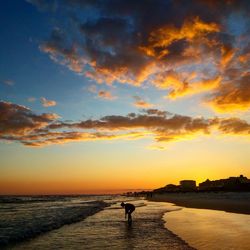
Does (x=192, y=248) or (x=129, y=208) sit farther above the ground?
(x=129, y=208)

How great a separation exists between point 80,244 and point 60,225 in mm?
10826

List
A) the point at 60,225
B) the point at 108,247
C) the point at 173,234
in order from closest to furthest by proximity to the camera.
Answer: the point at 108,247, the point at 173,234, the point at 60,225

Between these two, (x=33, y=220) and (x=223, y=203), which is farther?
(x=223, y=203)

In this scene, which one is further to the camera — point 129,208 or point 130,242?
point 129,208

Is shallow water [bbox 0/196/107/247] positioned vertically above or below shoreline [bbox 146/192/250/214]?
below

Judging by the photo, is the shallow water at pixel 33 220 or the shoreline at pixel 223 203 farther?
the shoreline at pixel 223 203

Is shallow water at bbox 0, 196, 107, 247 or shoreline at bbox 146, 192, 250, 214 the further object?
shoreline at bbox 146, 192, 250, 214

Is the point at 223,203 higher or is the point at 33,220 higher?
the point at 223,203

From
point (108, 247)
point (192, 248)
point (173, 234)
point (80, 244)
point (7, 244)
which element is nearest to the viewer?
point (192, 248)

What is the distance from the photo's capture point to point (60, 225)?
26.8 m

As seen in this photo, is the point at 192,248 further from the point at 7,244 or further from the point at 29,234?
the point at 29,234

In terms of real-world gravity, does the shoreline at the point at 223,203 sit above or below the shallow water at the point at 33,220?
above

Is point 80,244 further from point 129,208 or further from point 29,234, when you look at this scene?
point 129,208

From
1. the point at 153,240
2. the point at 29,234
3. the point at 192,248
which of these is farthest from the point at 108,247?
the point at 29,234
